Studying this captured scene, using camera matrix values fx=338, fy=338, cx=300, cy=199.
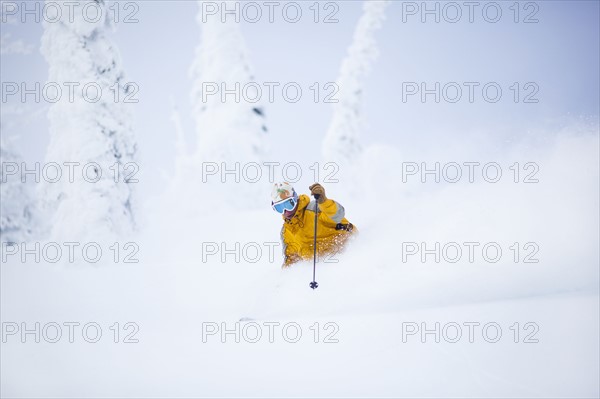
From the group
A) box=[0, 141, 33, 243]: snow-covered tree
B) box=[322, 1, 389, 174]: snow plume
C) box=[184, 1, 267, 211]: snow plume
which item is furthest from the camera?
box=[322, 1, 389, 174]: snow plume

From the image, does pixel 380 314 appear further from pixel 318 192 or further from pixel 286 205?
pixel 286 205

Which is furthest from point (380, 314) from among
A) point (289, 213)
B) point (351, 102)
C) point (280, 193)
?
point (351, 102)

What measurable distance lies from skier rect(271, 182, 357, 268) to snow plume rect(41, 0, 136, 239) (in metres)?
7.21

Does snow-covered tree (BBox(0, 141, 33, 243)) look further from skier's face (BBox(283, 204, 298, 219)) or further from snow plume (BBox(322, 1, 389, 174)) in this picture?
skier's face (BBox(283, 204, 298, 219))

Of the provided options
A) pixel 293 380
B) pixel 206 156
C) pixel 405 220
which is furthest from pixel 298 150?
pixel 293 380

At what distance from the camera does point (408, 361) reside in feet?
11.3

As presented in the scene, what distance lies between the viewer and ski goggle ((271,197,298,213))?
5480 mm

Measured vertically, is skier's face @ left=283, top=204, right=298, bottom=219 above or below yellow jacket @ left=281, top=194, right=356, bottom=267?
above

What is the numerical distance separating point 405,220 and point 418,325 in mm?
3053

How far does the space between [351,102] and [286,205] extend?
52.1 ft

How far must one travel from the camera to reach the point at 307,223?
19.1 feet

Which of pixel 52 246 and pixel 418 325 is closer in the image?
pixel 418 325

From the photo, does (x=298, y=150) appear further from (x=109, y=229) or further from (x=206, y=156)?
(x=109, y=229)

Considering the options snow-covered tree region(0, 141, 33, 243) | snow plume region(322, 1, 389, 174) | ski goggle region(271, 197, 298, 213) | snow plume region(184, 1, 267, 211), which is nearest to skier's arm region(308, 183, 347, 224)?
ski goggle region(271, 197, 298, 213)
